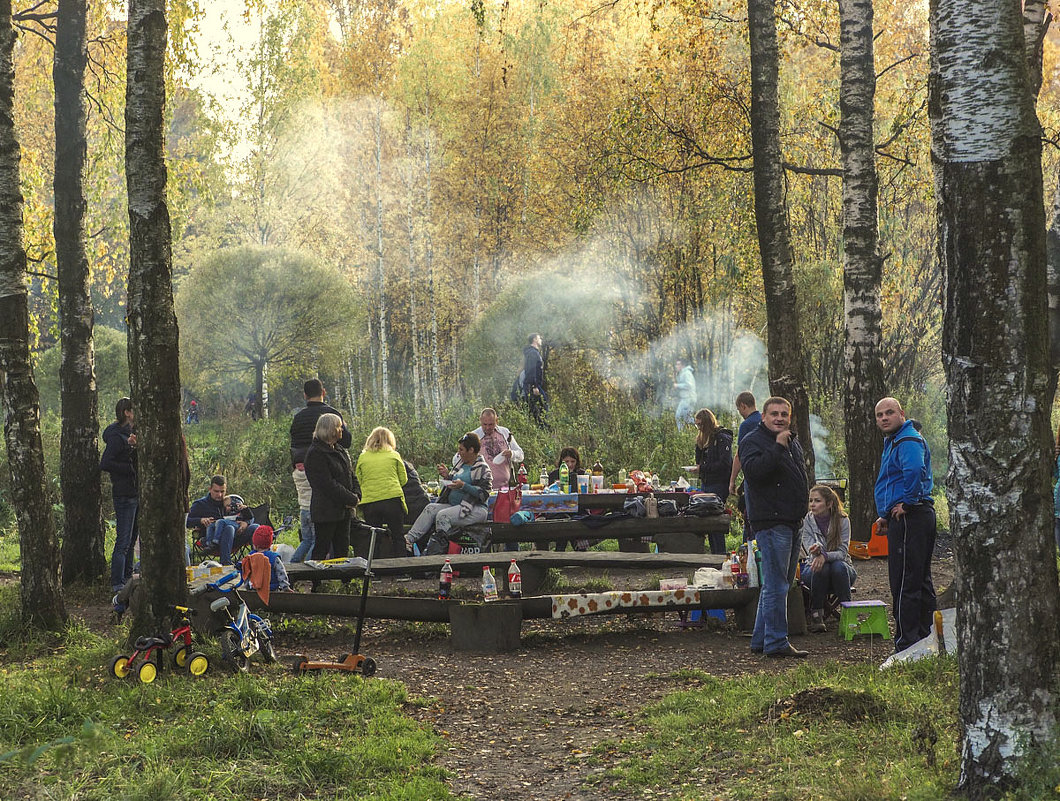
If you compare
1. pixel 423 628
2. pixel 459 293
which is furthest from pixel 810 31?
pixel 459 293

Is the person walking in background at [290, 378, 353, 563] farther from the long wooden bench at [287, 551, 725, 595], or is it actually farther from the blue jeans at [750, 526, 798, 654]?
the blue jeans at [750, 526, 798, 654]

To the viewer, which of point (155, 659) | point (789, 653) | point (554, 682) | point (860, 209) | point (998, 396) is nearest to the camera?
point (998, 396)

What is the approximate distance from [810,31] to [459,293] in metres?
22.0

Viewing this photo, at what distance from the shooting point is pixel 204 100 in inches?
1510

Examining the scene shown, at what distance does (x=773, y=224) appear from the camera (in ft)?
41.3

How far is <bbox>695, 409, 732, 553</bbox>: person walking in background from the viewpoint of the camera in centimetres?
1247

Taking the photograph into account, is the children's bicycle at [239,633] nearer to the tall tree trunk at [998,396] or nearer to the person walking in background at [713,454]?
the tall tree trunk at [998,396]

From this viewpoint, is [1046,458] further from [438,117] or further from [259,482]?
[438,117]

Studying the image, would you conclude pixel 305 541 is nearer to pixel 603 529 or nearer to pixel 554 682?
pixel 603 529

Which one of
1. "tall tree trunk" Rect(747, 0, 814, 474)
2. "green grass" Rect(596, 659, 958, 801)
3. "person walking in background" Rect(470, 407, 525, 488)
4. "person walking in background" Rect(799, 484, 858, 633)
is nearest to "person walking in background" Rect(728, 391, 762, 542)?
"person walking in background" Rect(799, 484, 858, 633)

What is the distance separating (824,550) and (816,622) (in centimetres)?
59

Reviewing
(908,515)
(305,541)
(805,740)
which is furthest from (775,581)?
(305,541)

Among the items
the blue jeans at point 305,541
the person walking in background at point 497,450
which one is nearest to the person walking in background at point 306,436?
the blue jeans at point 305,541

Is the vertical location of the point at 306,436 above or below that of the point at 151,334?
below
